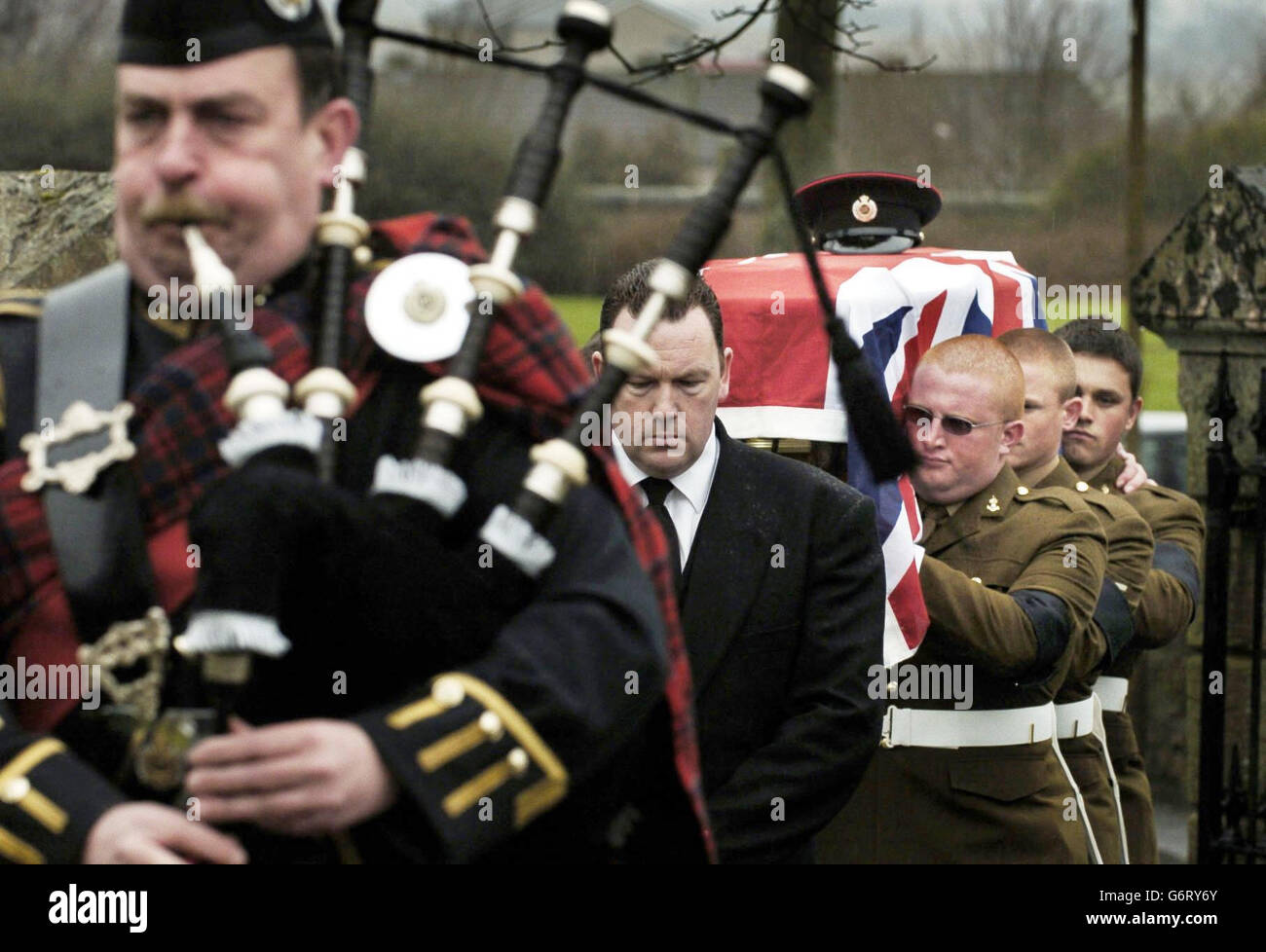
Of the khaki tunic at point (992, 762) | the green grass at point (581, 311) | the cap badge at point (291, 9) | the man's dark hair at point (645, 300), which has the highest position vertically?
the green grass at point (581, 311)

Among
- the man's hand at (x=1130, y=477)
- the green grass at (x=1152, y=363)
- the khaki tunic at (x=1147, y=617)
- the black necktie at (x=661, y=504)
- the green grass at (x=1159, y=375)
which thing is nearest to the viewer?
the black necktie at (x=661, y=504)

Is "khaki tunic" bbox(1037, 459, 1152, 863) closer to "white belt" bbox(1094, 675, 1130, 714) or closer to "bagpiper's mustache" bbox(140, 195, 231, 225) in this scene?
"white belt" bbox(1094, 675, 1130, 714)

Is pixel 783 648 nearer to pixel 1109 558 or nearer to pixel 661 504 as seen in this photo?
pixel 661 504

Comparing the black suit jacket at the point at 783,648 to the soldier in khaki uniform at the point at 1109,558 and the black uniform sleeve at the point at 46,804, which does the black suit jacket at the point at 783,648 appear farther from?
the black uniform sleeve at the point at 46,804

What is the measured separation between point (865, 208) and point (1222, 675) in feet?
5.29

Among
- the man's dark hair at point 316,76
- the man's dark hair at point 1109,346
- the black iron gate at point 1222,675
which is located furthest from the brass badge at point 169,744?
the man's dark hair at point 1109,346

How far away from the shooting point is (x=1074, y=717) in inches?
182

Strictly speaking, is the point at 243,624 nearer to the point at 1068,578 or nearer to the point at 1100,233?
the point at 1068,578

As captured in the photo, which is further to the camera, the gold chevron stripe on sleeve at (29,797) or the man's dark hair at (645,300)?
the man's dark hair at (645,300)

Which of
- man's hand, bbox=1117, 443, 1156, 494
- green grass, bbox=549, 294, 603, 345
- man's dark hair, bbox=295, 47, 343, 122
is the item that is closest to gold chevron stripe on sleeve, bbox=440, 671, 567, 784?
man's dark hair, bbox=295, 47, 343, 122

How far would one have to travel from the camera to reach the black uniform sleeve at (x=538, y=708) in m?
2.01

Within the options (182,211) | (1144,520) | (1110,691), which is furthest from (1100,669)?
(182,211)

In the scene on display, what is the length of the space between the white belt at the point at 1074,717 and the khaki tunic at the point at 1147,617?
0.28 metres

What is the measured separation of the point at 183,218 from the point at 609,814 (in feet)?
2.92
